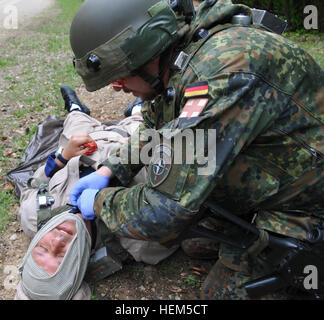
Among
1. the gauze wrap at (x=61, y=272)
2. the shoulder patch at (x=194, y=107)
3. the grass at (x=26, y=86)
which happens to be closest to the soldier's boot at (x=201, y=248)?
the gauze wrap at (x=61, y=272)

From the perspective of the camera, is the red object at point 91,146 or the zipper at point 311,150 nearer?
the zipper at point 311,150

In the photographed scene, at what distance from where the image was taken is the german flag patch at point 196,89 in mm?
1527

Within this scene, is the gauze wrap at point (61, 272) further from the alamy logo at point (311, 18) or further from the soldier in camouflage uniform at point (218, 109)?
the alamy logo at point (311, 18)

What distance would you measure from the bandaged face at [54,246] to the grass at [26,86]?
84 cm

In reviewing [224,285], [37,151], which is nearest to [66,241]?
[224,285]

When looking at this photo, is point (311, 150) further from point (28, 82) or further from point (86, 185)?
point (28, 82)

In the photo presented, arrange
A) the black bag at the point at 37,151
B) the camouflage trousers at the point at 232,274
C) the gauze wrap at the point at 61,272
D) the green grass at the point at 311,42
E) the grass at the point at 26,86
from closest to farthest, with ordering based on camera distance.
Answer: the camouflage trousers at the point at 232,274
the gauze wrap at the point at 61,272
the black bag at the point at 37,151
the grass at the point at 26,86
the green grass at the point at 311,42

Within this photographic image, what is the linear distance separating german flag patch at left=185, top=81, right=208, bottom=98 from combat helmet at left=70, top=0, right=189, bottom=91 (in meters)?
0.34

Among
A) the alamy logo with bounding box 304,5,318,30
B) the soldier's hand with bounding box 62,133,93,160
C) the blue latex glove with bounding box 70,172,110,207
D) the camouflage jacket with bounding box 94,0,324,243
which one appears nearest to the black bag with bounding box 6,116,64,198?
the soldier's hand with bounding box 62,133,93,160

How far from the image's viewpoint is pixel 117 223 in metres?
1.86

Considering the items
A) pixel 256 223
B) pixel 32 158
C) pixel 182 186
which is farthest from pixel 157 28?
pixel 32 158

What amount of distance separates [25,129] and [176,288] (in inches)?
116

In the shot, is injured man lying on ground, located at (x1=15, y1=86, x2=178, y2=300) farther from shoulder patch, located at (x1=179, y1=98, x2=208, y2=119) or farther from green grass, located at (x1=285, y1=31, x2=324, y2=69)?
green grass, located at (x1=285, y1=31, x2=324, y2=69)

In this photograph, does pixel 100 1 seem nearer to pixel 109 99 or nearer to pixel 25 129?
pixel 25 129
